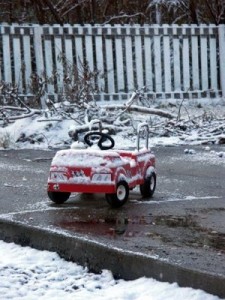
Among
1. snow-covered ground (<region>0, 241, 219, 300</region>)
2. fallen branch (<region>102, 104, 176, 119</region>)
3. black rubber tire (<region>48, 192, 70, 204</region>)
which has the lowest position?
snow-covered ground (<region>0, 241, 219, 300</region>)

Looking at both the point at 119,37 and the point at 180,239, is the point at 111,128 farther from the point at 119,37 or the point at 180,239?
the point at 180,239

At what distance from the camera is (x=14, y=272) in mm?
4168

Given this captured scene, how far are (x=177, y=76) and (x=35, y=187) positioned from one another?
766 cm

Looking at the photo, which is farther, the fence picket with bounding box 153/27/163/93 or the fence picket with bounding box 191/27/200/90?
the fence picket with bounding box 191/27/200/90

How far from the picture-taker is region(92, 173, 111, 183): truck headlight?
17.9ft

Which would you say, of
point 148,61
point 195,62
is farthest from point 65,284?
point 195,62

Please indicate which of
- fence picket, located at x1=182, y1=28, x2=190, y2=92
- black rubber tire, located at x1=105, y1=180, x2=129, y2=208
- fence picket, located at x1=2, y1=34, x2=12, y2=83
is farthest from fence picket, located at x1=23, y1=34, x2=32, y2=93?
black rubber tire, located at x1=105, y1=180, x2=129, y2=208

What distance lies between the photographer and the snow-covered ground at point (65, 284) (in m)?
3.70

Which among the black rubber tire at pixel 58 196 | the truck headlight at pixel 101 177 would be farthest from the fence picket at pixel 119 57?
the truck headlight at pixel 101 177

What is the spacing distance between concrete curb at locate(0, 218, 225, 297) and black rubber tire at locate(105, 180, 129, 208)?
34.1 inches


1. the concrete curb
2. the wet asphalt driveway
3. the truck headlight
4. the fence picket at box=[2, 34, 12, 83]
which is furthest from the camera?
the fence picket at box=[2, 34, 12, 83]

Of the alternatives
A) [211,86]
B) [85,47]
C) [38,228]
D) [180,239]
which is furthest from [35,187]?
[211,86]

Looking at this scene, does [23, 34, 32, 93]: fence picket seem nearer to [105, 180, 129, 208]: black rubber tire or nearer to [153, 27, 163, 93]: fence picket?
[153, 27, 163, 93]: fence picket

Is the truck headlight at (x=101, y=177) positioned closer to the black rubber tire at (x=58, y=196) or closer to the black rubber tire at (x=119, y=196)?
the black rubber tire at (x=119, y=196)
